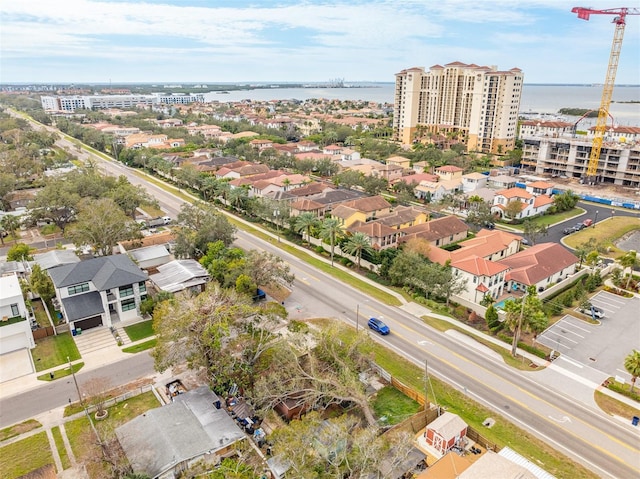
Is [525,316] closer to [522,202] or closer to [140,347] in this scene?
[140,347]

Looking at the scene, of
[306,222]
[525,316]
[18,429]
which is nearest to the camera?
[18,429]

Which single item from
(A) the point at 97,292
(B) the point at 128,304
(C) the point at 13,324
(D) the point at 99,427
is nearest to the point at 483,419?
(D) the point at 99,427

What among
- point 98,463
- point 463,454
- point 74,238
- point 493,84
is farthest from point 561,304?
point 493,84

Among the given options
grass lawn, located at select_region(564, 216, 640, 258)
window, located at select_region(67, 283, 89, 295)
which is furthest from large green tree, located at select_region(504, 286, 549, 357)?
window, located at select_region(67, 283, 89, 295)

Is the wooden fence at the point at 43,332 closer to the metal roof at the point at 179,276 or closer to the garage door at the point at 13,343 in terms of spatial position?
the garage door at the point at 13,343

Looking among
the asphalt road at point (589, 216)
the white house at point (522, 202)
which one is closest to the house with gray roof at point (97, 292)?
the asphalt road at point (589, 216)

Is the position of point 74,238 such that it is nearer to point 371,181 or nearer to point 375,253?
point 375,253

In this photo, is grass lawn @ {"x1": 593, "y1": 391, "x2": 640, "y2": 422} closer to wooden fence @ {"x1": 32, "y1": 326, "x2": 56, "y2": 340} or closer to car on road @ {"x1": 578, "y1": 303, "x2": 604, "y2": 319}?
car on road @ {"x1": 578, "y1": 303, "x2": 604, "y2": 319}
